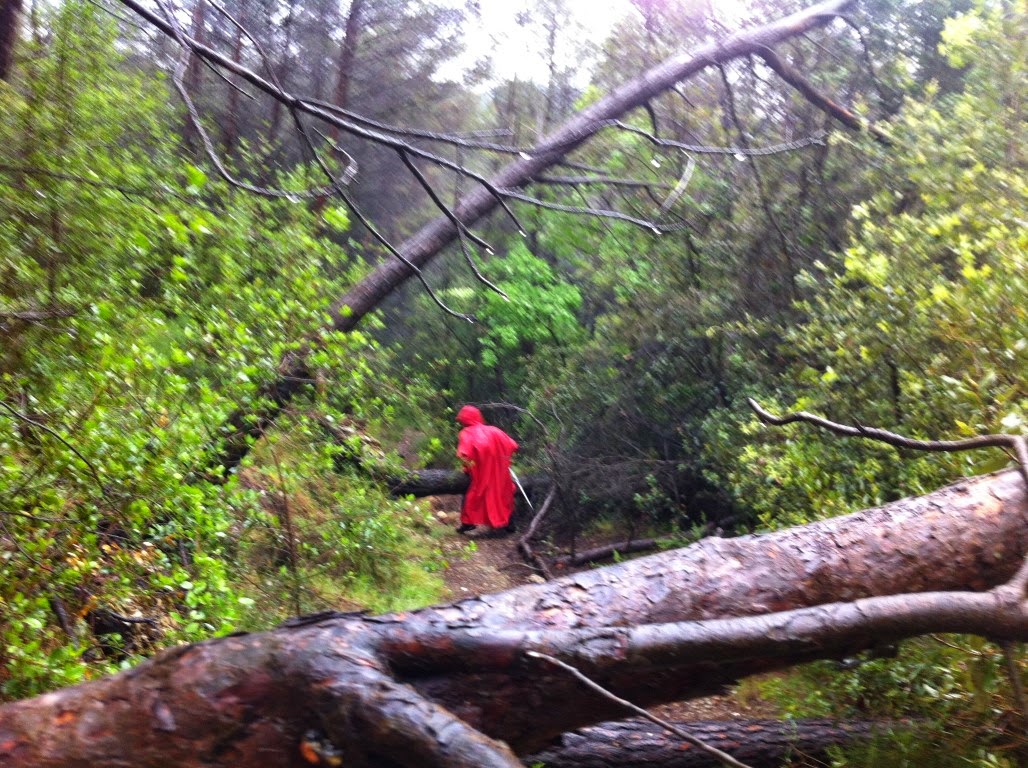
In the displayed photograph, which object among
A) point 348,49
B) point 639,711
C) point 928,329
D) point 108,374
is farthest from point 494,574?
point 348,49

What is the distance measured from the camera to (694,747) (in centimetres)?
382

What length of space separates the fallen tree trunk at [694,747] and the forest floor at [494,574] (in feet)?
3.78

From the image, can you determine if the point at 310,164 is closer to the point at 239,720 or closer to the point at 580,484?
the point at 580,484

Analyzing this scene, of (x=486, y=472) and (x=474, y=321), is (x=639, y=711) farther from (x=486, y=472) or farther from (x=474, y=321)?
(x=486, y=472)

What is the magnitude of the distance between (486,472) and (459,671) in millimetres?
8195

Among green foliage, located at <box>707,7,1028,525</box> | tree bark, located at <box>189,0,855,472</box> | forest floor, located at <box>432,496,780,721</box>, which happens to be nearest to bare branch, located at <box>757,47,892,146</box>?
tree bark, located at <box>189,0,855,472</box>

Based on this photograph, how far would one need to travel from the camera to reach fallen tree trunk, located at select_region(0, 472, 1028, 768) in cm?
218

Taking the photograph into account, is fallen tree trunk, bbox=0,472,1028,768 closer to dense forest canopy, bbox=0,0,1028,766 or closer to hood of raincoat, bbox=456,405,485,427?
dense forest canopy, bbox=0,0,1028,766

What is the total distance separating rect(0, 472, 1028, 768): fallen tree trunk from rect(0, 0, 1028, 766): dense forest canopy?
0.97 metres

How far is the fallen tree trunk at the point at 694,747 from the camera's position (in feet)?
12.1

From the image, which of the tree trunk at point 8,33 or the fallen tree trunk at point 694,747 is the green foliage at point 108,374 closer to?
the tree trunk at point 8,33

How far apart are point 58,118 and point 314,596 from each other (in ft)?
11.3

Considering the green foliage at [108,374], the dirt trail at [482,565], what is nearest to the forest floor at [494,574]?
the dirt trail at [482,565]

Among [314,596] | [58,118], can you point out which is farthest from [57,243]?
[314,596]
